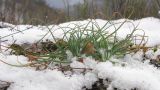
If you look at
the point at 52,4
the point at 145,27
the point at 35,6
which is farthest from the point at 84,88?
the point at 35,6

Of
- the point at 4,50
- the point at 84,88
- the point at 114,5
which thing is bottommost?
the point at 84,88

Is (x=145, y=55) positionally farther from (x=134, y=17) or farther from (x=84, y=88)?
(x=134, y=17)

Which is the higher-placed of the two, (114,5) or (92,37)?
(114,5)

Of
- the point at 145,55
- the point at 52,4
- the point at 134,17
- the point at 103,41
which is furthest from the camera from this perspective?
the point at 52,4

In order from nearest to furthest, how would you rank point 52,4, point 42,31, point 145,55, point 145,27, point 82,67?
point 82,67
point 145,55
point 42,31
point 145,27
point 52,4

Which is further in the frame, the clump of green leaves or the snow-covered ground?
the clump of green leaves

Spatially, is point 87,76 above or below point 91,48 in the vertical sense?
below

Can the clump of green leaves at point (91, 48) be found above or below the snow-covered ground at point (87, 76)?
above

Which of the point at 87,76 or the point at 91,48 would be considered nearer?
the point at 87,76

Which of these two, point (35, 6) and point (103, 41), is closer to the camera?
point (103, 41)

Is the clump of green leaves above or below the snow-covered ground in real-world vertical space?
above

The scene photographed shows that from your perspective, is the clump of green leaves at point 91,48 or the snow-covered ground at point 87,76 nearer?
the snow-covered ground at point 87,76
